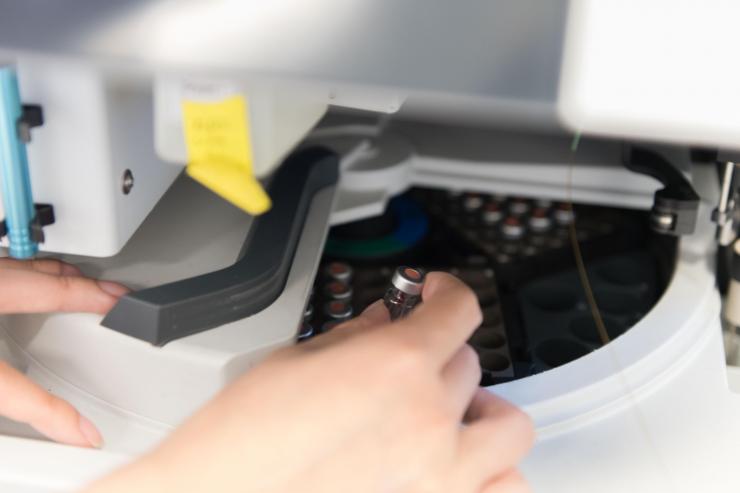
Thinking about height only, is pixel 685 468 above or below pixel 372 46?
below

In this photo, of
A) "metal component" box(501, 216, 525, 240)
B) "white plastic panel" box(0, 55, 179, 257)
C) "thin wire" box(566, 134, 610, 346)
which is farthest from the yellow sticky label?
"metal component" box(501, 216, 525, 240)

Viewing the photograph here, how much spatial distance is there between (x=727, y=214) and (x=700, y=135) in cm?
44

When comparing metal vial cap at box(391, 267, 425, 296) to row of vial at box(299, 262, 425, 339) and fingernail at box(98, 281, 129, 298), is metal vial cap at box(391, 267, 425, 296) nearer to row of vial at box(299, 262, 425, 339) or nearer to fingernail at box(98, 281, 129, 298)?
row of vial at box(299, 262, 425, 339)

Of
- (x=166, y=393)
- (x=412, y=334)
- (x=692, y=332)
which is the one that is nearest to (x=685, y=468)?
(x=692, y=332)

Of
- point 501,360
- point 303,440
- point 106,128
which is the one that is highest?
point 106,128

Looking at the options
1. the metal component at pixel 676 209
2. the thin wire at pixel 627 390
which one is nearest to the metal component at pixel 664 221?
the metal component at pixel 676 209

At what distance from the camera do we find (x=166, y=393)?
64 cm

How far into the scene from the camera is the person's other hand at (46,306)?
614 millimetres

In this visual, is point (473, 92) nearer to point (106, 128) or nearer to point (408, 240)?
point (106, 128)

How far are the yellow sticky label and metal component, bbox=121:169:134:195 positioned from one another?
0.46ft

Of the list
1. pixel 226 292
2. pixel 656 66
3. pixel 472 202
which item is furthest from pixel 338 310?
pixel 656 66

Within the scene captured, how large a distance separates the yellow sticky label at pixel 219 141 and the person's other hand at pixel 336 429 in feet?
0.36

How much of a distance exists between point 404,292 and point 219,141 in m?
0.18

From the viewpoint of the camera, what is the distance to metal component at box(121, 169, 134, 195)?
64cm
